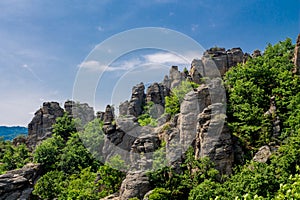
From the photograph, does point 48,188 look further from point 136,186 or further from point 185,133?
point 185,133

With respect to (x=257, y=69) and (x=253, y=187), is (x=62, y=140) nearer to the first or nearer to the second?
(x=257, y=69)

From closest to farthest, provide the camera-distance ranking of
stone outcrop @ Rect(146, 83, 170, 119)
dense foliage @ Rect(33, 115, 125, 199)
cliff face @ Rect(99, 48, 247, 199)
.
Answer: cliff face @ Rect(99, 48, 247, 199) < dense foliage @ Rect(33, 115, 125, 199) < stone outcrop @ Rect(146, 83, 170, 119)

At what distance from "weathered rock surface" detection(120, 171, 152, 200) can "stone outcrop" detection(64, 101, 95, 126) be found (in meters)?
24.5

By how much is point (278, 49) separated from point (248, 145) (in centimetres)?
1600

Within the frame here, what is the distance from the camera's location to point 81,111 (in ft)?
150

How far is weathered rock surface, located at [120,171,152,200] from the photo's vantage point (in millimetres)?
20031

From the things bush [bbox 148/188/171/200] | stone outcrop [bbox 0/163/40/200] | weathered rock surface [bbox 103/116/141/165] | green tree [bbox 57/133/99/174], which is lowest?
bush [bbox 148/188/171/200]

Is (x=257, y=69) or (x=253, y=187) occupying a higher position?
(x=257, y=69)

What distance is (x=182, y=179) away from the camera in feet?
67.7

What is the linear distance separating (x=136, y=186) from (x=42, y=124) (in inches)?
1083

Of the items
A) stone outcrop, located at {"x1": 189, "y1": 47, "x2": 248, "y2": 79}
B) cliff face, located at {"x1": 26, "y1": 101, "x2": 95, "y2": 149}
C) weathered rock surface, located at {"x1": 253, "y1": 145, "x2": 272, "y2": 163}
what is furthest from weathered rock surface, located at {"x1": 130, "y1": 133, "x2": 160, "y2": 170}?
cliff face, located at {"x1": 26, "y1": 101, "x2": 95, "y2": 149}

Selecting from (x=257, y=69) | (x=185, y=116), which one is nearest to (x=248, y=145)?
(x=185, y=116)

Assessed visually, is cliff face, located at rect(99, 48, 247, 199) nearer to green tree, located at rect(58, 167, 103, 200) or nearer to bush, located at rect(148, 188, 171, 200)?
bush, located at rect(148, 188, 171, 200)

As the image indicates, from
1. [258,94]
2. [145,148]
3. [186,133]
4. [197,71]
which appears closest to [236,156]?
[186,133]
